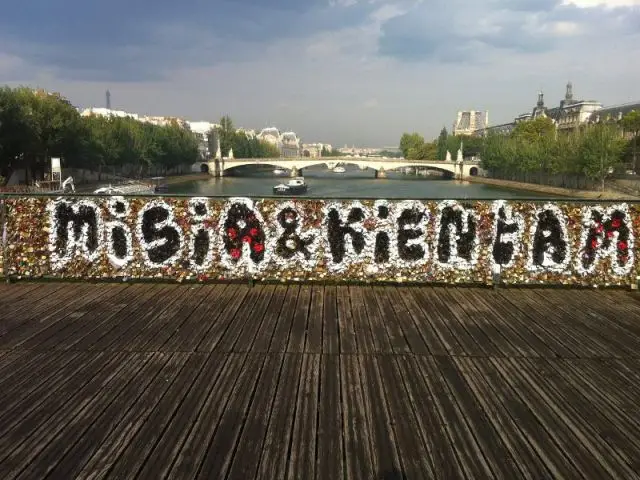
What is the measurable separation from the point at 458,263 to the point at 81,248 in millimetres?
7983

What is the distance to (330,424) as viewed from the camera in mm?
5047

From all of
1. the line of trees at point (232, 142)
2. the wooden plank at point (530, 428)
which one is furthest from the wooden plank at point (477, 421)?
the line of trees at point (232, 142)

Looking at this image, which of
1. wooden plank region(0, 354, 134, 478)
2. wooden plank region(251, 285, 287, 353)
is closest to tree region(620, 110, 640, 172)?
wooden plank region(251, 285, 287, 353)

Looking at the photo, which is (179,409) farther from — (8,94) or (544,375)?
(8,94)

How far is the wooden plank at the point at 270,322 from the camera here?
712 cm

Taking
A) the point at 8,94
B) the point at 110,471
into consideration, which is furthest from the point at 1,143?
the point at 110,471

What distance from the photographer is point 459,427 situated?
5.02m

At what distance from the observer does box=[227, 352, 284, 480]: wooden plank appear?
4.32 metres

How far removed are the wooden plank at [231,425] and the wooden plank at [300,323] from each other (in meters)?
0.70

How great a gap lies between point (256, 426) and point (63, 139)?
6522 cm

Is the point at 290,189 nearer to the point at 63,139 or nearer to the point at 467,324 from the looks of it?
the point at 63,139

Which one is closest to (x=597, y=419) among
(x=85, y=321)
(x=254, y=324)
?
(x=254, y=324)

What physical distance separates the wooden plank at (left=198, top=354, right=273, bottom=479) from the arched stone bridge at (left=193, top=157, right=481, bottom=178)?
109 metres

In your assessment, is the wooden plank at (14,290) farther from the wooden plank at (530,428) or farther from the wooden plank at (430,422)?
the wooden plank at (530,428)
